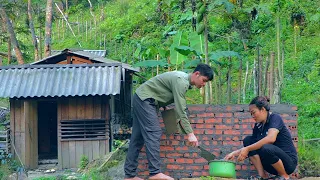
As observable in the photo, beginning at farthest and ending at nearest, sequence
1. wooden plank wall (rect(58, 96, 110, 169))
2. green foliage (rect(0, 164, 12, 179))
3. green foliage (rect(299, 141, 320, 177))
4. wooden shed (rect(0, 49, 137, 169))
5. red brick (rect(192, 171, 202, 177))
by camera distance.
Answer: wooden plank wall (rect(58, 96, 110, 169))
wooden shed (rect(0, 49, 137, 169))
green foliage (rect(0, 164, 12, 179))
green foliage (rect(299, 141, 320, 177))
red brick (rect(192, 171, 202, 177))

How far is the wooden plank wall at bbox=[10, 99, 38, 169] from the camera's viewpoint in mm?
12820

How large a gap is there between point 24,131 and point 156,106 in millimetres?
6816

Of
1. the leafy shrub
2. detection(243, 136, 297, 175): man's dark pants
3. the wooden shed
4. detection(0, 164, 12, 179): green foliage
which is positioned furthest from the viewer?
the wooden shed

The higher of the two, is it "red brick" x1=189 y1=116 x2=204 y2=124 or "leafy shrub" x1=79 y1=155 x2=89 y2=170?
"red brick" x1=189 y1=116 x2=204 y2=124

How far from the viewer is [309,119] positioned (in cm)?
1296

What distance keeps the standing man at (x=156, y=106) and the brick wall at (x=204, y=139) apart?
2.41 ft

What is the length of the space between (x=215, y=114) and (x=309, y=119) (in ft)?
19.8

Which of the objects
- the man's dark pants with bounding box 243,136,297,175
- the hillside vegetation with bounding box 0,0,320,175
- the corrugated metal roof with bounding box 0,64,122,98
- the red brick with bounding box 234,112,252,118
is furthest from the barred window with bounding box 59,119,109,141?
the man's dark pants with bounding box 243,136,297,175

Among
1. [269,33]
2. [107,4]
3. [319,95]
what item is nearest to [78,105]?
[319,95]

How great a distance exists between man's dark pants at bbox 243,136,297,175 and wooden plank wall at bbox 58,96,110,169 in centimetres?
651

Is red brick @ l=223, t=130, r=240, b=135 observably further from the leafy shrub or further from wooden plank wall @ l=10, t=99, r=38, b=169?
wooden plank wall @ l=10, t=99, r=38, b=169

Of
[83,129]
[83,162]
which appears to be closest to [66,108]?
[83,129]

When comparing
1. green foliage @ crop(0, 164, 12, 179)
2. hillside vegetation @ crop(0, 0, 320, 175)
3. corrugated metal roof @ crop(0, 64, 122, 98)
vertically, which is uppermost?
hillside vegetation @ crop(0, 0, 320, 175)

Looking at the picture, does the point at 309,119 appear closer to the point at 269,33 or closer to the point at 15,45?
the point at 269,33
